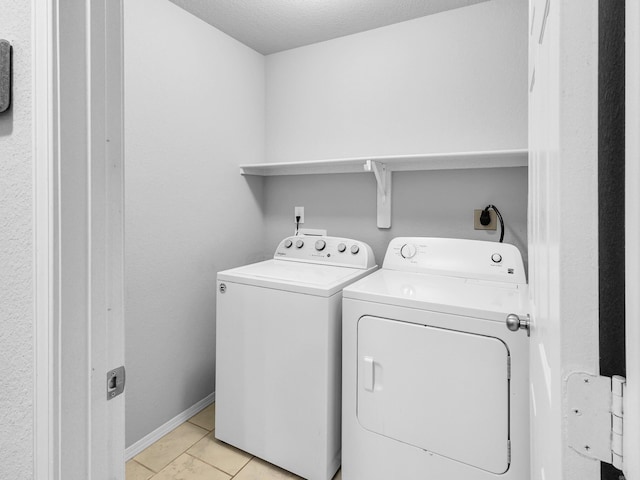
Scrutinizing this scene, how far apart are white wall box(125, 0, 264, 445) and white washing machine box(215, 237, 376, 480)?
36 cm

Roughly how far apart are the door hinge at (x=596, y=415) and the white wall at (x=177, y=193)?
1860 mm

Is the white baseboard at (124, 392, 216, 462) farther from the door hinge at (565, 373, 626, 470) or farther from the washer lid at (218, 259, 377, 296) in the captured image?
the door hinge at (565, 373, 626, 470)

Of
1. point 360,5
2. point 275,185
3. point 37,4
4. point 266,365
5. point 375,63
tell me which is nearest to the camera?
point 37,4

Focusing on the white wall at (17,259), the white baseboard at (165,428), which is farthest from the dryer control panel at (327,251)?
the white wall at (17,259)

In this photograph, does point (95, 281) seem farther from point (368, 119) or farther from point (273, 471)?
point (368, 119)

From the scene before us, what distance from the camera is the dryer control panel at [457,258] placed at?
1.73m

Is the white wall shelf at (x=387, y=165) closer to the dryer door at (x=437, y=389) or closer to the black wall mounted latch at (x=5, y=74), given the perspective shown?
the dryer door at (x=437, y=389)

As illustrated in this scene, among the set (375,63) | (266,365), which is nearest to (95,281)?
(266,365)

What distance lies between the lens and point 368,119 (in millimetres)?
2281

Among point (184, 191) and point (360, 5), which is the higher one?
point (360, 5)

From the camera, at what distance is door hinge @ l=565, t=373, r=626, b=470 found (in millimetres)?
396

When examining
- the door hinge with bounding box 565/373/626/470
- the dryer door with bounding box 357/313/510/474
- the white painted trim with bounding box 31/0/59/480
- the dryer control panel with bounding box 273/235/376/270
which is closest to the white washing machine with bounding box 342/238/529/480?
the dryer door with bounding box 357/313/510/474

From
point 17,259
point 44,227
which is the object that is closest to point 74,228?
point 44,227

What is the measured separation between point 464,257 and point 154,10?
2.06 meters
